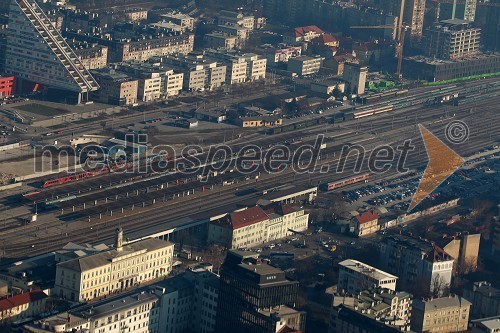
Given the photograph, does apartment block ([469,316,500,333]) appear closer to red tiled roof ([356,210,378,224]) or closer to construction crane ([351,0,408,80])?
red tiled roof ([356,210,378,224])

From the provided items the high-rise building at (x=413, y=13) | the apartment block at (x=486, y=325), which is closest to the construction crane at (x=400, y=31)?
the high-rise building at (x=413, y=13)

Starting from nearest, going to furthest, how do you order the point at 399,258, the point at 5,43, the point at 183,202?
1. the point at 399,258
2. the point at 183,202
3. the point at 5,43

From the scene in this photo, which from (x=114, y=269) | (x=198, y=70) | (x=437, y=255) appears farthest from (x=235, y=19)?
(x=114, y=269)

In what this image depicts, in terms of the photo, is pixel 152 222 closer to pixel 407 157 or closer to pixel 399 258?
pixel 399 258

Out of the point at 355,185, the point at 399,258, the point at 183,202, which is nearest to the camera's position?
the point at 399,258

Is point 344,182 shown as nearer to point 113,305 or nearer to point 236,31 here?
point 113,305

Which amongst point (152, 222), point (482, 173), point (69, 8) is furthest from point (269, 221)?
point (69, 8)

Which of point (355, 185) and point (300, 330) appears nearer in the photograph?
point (300, 330)
